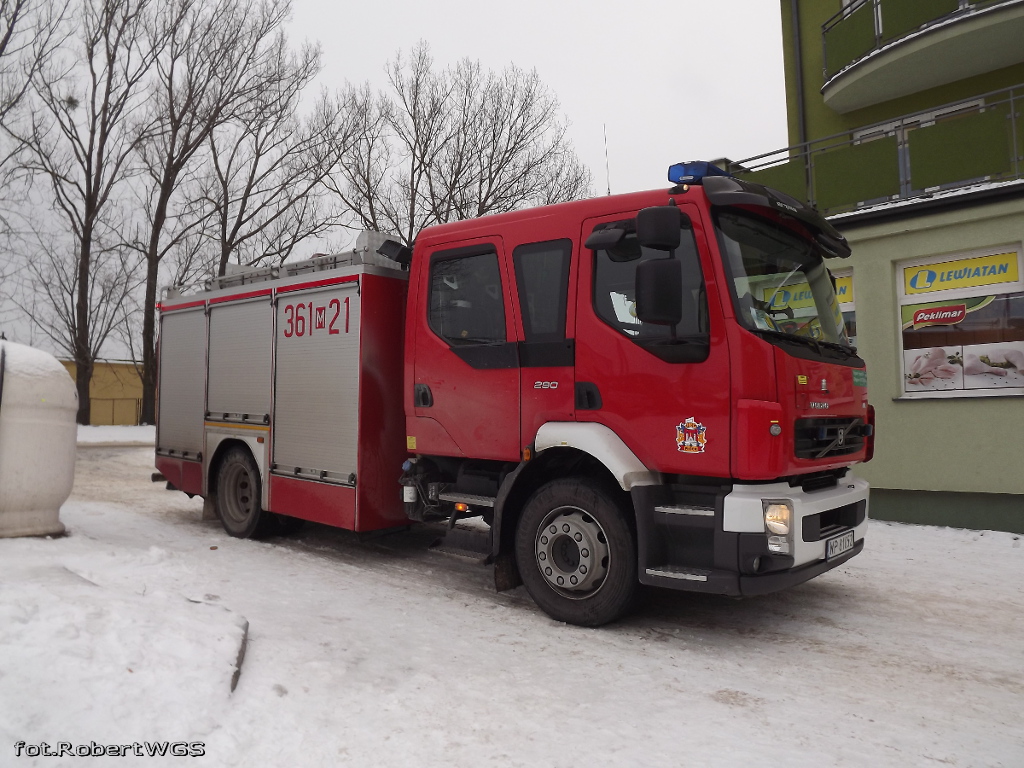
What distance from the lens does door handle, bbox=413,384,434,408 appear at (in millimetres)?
5922

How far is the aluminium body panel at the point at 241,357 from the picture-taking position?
25.1 feet

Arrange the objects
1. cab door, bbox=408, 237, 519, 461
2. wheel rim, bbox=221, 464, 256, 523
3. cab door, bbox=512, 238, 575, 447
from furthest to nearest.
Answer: wheel rim, bbox=221, 464, 256, 523
cab door, bbox=408, 237, 519, 461
cab door, bbox=512, 238, 575, 447

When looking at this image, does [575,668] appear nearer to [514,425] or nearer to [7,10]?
[514,425]

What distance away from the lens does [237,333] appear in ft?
26.5

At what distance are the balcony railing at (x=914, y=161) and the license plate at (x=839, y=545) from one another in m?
6.25

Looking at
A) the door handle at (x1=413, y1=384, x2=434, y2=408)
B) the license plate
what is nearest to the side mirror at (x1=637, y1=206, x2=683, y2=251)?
the license plate

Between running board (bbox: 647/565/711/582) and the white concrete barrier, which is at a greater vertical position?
the white concrete barrier

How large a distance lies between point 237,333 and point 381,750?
5.89 m

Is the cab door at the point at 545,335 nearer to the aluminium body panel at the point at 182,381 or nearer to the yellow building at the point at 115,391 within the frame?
the aluminium body panel at the point at 182,381

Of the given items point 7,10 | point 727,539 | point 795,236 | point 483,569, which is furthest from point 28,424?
point 7,10

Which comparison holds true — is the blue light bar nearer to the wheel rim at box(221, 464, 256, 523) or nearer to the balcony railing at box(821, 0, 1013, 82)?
the wheel rim at box(221, 464, 256, 523)

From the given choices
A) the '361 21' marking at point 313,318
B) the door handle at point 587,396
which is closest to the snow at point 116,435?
the '361 21' marking at point 313,318

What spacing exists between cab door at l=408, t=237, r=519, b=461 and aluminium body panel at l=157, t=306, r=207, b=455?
381cm

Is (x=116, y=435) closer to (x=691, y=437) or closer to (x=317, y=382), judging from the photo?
(x=317, y=382)
